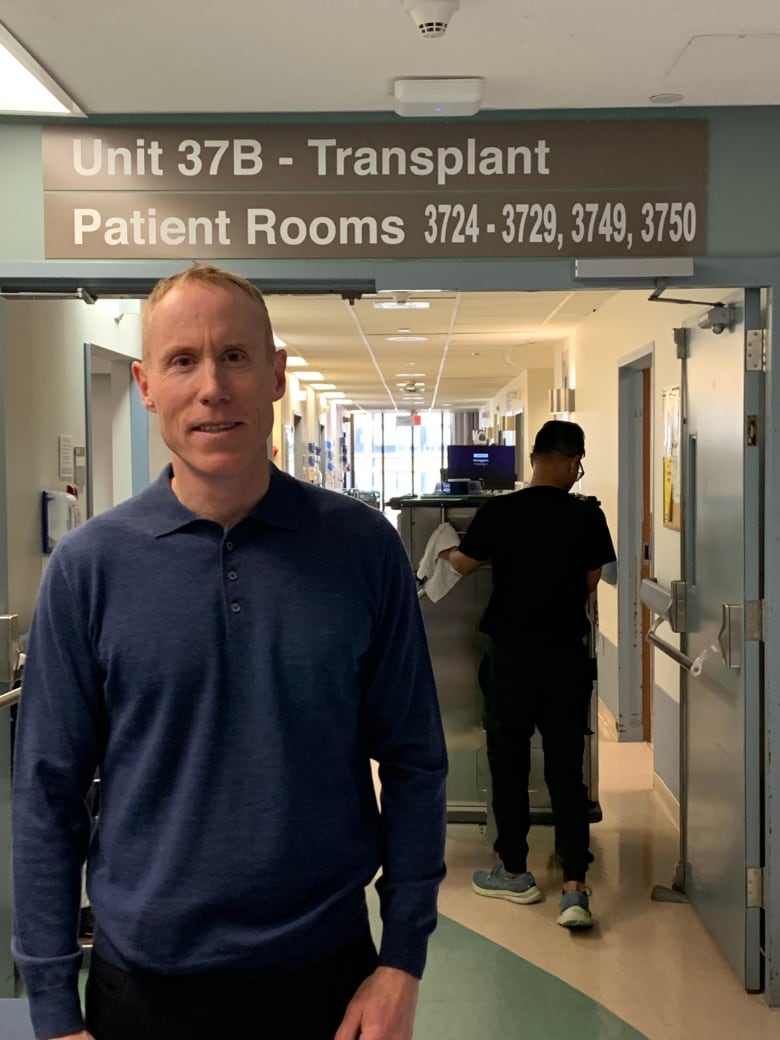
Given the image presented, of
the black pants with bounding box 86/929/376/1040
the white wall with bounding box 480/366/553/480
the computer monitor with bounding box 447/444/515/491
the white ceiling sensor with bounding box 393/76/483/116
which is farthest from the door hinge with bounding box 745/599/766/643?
the white wall with bounding box 480/366/553/480

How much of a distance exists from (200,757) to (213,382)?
0.45 m

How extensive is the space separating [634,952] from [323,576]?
2455mm

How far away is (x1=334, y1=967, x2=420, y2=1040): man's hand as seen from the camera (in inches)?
48.1

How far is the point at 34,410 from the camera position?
322 centimetres

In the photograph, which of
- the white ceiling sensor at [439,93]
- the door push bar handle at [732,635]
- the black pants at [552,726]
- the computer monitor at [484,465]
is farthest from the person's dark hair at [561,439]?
the computer monitor at [484,465]

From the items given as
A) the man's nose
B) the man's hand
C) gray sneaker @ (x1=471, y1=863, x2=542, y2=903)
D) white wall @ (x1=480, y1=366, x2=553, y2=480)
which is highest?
white wall @ (x1=480, y1=366, x2=553, y2=480)

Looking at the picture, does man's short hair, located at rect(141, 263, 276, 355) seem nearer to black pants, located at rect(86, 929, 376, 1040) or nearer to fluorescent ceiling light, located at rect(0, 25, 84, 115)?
black pants, located at rect(86, 929, 376, 1040)

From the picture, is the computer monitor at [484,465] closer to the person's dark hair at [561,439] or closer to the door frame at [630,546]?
the door frame at [630,546]

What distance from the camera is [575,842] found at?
11.3 ft

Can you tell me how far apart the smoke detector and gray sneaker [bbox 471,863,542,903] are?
2756mm

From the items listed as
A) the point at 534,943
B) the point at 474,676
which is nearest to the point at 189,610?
the point at 534,943

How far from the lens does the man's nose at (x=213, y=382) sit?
48.9 inches

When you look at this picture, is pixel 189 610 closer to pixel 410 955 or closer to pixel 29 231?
pixel 410 955

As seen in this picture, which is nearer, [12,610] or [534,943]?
[12,610]
